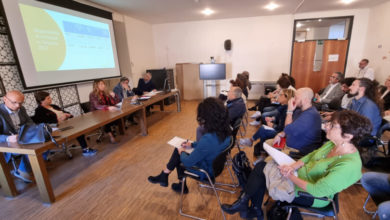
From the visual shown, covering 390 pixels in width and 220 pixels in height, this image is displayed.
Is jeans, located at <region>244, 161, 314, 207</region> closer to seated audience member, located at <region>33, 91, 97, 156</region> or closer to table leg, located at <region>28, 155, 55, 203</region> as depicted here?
table leg, located at <region>28, 155, 55, 203</region>

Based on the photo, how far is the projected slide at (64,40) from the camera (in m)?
3.22

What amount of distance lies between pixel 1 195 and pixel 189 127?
3084 mm

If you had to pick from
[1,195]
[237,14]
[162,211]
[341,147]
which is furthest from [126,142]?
[237,14]

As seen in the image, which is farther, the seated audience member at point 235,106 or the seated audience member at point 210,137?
the seated audience member at point 235,106

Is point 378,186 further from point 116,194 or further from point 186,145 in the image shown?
point 116,194

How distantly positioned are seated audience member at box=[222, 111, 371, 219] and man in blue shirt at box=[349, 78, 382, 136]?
1383mm

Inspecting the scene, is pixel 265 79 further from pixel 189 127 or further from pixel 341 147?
pixel 341 147

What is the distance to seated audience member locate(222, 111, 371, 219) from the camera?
112cm

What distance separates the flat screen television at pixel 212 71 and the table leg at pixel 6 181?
535 cm

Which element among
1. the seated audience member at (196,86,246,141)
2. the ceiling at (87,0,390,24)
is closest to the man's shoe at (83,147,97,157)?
the seated audience member at (196,86,246,141)

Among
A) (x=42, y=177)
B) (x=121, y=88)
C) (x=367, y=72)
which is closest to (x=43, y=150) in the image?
(x=42, y=177)

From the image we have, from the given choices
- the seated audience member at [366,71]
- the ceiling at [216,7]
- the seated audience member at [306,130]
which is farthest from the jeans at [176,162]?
the seated audience member at [366,71]

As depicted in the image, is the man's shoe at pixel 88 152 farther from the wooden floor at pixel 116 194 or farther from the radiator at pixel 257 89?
the radiator at pixel 257 89

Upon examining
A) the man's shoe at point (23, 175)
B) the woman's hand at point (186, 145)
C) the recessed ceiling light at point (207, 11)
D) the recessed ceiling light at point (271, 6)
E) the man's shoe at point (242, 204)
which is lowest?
the man's shoe at point (23, 175)
